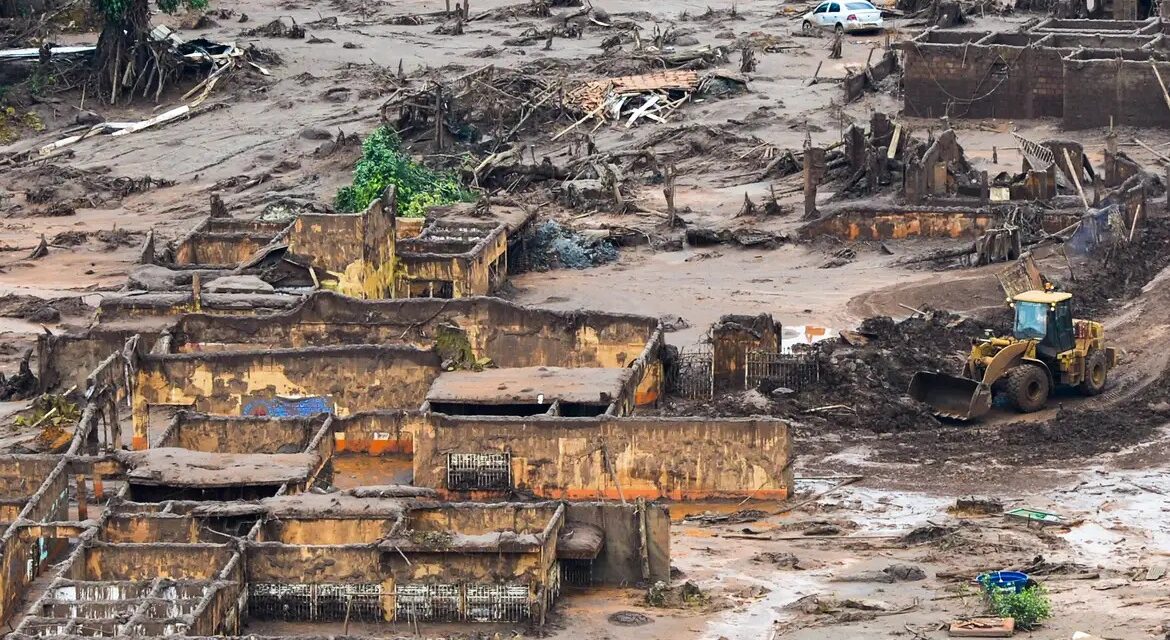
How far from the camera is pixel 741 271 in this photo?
43.8 meters

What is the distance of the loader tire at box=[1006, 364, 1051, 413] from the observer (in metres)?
34.8

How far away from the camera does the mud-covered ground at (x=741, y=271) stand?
2840 centimetres

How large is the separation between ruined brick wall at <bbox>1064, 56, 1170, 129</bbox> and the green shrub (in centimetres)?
1218

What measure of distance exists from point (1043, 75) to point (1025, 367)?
60.1 feet

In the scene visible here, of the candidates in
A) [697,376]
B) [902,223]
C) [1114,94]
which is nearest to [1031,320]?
[697,376]

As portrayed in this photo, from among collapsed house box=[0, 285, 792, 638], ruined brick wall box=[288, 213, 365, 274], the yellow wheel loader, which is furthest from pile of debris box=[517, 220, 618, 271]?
the yellow wheel loader

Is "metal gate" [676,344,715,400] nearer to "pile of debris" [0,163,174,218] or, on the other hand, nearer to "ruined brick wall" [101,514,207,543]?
"ruined brick wall" [101,514,207,543]

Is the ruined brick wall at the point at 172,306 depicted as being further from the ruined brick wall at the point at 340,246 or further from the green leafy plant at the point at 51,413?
the ruined brick wall at the point at 340,246

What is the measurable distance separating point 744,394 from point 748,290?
6.51 m

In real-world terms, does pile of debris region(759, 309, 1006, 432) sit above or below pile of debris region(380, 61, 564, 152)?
below

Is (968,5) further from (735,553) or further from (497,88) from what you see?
(735,553)

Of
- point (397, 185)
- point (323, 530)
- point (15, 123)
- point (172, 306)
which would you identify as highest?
point (397, 185)

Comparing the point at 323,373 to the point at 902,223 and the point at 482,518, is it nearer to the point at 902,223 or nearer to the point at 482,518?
the point at 482,518

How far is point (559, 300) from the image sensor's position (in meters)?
42.4
